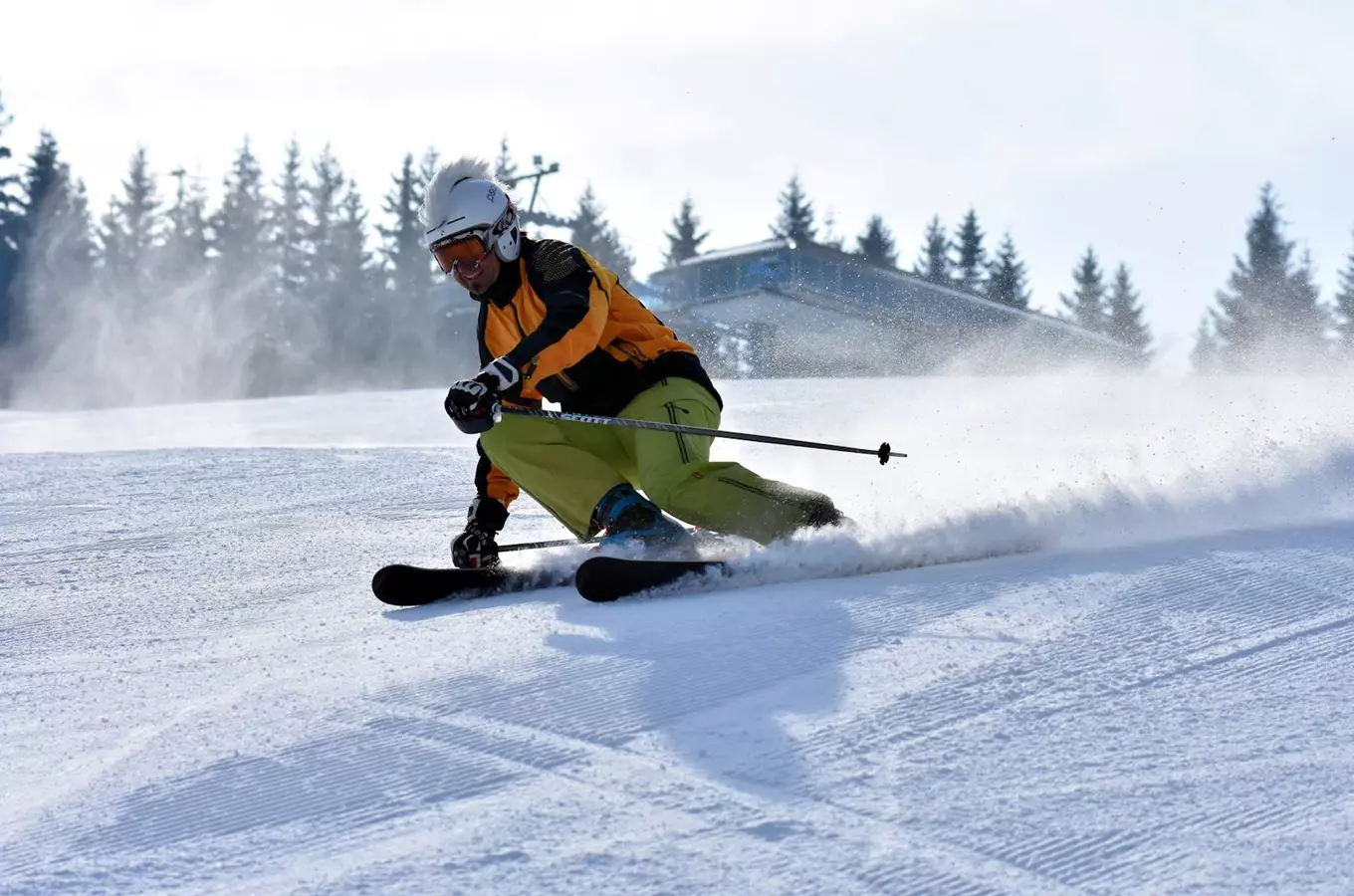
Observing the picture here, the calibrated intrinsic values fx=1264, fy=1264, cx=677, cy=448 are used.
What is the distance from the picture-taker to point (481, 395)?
13.6ft

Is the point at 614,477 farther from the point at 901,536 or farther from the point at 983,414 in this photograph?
the point at 983,414

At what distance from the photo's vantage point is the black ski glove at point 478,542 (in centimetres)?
448

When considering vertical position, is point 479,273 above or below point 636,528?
above

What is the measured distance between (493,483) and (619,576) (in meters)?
1.27

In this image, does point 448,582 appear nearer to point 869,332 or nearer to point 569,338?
point 569,338

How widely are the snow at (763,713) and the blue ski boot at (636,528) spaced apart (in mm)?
206

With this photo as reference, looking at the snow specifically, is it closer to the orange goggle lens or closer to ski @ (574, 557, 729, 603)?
ski @ (574, 557, 729, 603)

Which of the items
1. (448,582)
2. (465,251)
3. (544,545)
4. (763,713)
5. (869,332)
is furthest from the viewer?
(869,332)

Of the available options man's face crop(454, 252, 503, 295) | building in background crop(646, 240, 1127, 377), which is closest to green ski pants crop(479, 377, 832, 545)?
man's face crop(454, 252, 503, 295)

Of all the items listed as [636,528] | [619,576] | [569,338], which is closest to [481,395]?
[569,338]

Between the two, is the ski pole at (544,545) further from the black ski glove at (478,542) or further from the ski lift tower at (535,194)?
the ski lift tower at (535,194)

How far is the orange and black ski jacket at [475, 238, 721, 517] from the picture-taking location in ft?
14.3

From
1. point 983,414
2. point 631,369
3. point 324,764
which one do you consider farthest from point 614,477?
point 983,414

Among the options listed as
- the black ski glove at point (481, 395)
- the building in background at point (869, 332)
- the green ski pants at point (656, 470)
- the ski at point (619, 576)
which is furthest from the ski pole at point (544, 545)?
the building in background at point (869, 332)
